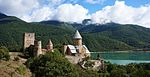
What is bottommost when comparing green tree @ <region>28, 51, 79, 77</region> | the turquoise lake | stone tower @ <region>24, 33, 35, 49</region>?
the turquoise lake

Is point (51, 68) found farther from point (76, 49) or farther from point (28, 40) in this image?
point (76, 49)

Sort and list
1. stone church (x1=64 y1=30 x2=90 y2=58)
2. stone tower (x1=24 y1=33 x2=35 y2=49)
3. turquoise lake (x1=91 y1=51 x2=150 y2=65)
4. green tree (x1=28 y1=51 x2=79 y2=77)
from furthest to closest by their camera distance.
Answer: turquoise lake (x1=91 y1=51 x2=150 y2=65) < stone church (x1=64 y1=30 x2=90 y2=58) < stone tower (x1=24 y1=33 x2=35 y2=49) < green tree (x1=28 y1=51 x2=79 y2=77)

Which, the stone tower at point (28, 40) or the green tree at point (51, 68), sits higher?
the stone tower at point (28, 40)

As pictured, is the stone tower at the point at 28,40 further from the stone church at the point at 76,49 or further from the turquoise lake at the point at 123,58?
the turquoise lake at the point at 123,58

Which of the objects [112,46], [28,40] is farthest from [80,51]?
[112,46]

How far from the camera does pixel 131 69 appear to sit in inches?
1645

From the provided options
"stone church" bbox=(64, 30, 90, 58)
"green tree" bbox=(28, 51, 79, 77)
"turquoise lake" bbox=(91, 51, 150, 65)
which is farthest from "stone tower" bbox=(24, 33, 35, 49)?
"turquoise lake" bbox=(91, 51, 150, 65)

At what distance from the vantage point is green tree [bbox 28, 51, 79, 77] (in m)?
28.7

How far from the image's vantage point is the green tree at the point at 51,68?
28664mm

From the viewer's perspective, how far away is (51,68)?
29.2m

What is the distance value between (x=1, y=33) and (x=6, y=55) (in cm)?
13397

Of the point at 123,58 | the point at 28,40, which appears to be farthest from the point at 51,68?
the point at 123,58

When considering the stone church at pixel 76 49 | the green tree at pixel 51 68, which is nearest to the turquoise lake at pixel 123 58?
the stone church at pixel 76 49

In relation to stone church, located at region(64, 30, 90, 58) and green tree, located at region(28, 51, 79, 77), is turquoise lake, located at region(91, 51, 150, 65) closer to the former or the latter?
stone church, located at region(64, 30, 90, 58)
